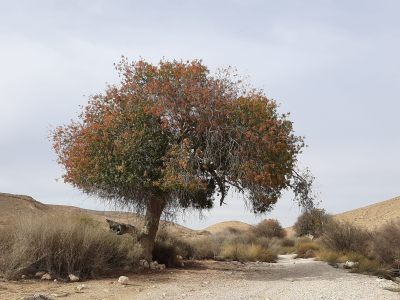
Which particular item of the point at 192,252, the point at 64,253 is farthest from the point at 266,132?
the point at 192,252

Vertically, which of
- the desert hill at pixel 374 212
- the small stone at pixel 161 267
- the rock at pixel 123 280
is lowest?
the rock at pixel 123 280

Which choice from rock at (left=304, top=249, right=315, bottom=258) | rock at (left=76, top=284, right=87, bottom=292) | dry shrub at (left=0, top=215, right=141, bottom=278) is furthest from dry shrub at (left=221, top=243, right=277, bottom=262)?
rock at (left=76, top=284, right=87, bottom=292)

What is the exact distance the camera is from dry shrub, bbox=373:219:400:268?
69.7 ft

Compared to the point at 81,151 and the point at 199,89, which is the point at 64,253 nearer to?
the point at 81,151

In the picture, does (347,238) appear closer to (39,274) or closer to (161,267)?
(161,267)

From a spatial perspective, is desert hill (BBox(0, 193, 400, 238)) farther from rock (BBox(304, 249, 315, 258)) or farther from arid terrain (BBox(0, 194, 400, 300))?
arid terrain (BBox(0, 194, 400, 300))

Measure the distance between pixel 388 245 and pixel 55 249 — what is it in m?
15.3

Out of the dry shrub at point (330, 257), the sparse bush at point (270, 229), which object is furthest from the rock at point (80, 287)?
the sparse bush at point (270, 229)

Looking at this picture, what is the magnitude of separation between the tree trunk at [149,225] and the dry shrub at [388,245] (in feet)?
35.1

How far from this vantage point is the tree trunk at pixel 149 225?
16.0m

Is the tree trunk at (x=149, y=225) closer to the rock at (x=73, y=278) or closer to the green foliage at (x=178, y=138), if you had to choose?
the green foliage at (x=178, y=138)

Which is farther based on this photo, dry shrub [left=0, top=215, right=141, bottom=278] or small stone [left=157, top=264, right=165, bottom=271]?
small stone [left=157, top=264, right=165, bottom=271]

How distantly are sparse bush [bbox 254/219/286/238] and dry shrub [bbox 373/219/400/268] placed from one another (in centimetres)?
2914

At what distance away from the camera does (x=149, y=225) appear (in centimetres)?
1616
